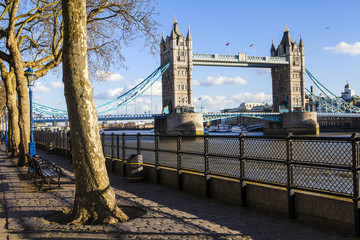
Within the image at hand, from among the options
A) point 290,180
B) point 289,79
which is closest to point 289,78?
point 289,79

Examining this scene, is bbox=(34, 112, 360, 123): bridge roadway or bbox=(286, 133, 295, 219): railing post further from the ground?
bbox=(34, 112, 360, 123): bridge roadway

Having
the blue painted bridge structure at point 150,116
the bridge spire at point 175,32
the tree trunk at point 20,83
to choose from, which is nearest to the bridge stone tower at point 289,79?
the blue painted bridge structure at point 150,116

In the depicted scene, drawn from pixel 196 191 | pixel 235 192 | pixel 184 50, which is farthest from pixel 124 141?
pixel 184 50

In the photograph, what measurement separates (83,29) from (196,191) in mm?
3986

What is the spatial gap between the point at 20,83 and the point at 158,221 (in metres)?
11.0

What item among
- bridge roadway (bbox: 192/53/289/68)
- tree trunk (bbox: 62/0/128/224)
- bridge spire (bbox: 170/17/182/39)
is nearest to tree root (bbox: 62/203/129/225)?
tree trunk (bbox: 62/0/128/224)

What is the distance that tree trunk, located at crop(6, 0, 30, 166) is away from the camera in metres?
14.1

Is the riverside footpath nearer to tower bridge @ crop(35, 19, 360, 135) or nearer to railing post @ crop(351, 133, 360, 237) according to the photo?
railing post @ crop(351, 133, 360, 237)

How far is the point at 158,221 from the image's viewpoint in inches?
226

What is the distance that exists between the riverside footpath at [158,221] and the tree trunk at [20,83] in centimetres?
721

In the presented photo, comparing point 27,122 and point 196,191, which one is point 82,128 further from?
point 27,122

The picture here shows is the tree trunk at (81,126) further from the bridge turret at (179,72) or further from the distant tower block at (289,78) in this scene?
the distant tower block at (289,78)

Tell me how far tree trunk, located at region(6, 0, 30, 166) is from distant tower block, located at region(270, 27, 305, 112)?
91.6m

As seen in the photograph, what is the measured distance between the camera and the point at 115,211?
5.77 metres
